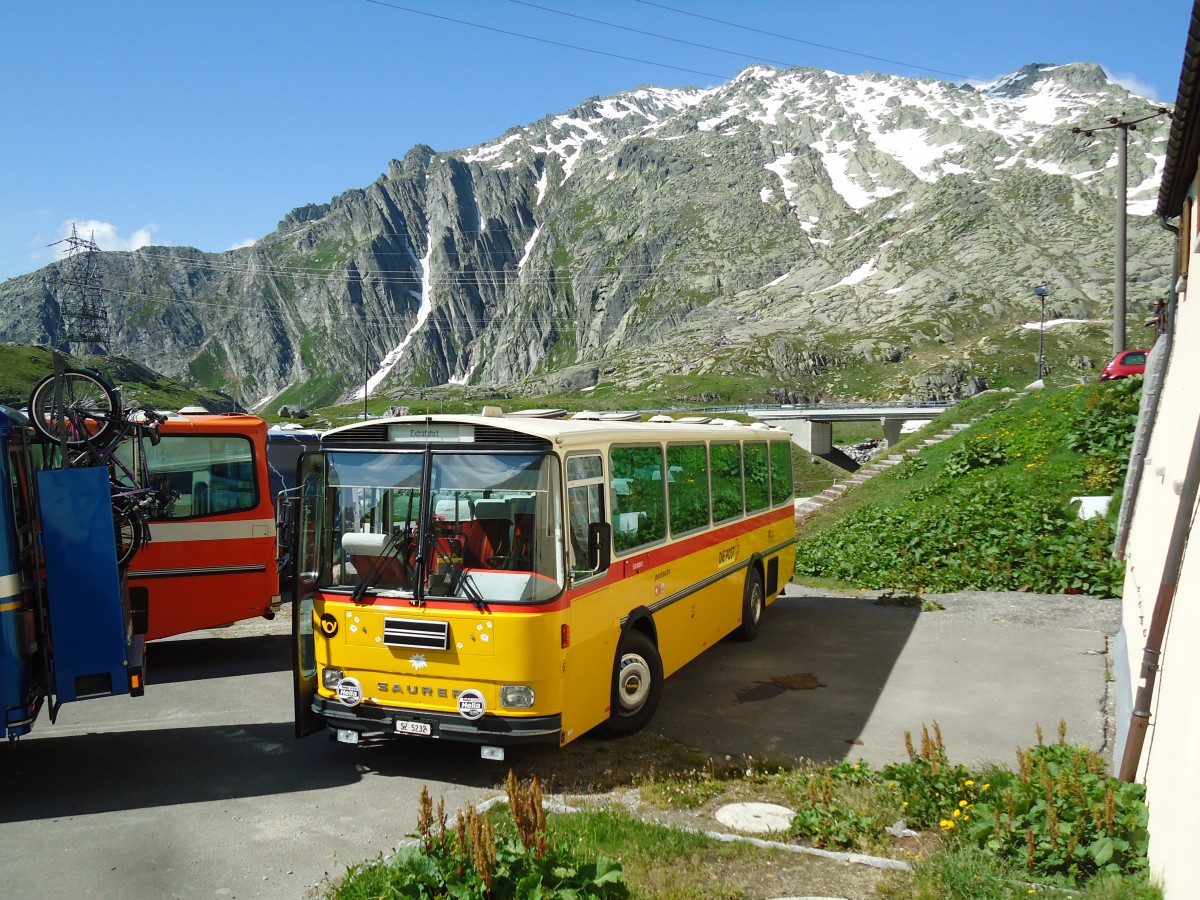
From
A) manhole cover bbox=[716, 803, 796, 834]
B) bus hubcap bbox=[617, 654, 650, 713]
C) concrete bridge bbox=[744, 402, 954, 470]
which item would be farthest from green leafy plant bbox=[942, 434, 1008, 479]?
A: concrete bridge bbox=[744, 402, 954, 470]

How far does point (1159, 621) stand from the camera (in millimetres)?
6402

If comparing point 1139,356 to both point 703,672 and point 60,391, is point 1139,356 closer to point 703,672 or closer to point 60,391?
point 703,672

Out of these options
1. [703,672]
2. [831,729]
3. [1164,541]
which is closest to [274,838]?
[831,729]

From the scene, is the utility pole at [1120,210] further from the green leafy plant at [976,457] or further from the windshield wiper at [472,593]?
the windshield wiper at [472,593]

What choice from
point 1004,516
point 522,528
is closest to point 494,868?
point 522,528

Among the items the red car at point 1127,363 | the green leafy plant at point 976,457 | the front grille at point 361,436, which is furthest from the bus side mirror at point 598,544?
the red car at point 1127,363

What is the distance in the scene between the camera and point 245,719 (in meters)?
10.2

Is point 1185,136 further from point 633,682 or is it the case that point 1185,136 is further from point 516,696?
point 516,696

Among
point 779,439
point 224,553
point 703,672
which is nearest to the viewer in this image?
point 703,672

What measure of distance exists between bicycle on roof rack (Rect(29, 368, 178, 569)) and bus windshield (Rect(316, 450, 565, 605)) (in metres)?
2.37

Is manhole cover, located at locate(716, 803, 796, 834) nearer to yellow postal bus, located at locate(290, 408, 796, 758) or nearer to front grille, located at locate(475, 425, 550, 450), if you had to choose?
yellow postal bus, located at locate(290, 408, 796, 758)

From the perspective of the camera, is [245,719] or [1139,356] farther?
[1139,356]

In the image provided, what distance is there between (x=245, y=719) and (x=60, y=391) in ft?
14.5

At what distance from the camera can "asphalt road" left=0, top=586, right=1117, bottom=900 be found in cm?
660
